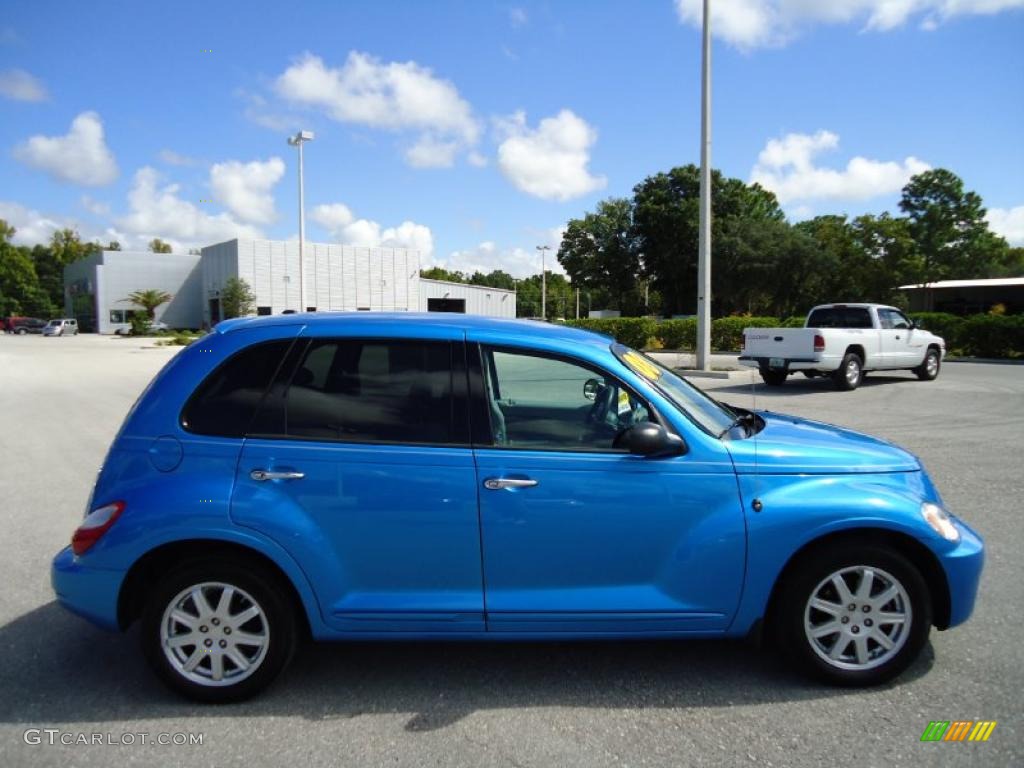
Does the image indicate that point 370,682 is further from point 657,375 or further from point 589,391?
point 657,375

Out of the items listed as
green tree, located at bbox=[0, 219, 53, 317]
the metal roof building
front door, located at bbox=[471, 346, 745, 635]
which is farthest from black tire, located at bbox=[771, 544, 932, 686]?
green tree, located at bbox=[0, 219, 53, 317]

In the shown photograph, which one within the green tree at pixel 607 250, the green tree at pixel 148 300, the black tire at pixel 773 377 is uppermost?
the green tree at pixel 607 250

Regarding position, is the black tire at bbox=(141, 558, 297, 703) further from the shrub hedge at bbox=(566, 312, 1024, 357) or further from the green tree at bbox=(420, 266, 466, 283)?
the green tree at bbox=(420, 266, 466, 283)

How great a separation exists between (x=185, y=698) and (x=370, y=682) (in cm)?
83

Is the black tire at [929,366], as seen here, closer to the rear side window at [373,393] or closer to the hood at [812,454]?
the hood at [812,454]

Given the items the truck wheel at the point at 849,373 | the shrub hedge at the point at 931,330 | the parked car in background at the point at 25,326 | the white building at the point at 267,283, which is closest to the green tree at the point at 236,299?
the white building at the point at 267,283

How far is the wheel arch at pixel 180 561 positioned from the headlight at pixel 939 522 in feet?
9.47

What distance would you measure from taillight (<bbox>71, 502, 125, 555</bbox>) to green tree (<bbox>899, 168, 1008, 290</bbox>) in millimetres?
58139

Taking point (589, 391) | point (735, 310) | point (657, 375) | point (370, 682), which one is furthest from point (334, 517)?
point (735, 310)

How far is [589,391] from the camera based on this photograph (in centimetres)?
360

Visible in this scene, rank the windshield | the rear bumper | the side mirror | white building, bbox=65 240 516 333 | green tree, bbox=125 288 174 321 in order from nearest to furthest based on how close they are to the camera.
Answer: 1. the side mirror
2. the windshield
3. the rear bumper
4. white building, bbox=65 240 516 333
5. green tree, bbox=125 288 174 321

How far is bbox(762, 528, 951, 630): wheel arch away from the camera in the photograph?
3.22 metres

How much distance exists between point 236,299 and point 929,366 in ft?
172

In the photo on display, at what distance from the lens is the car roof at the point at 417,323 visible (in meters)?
3.42
